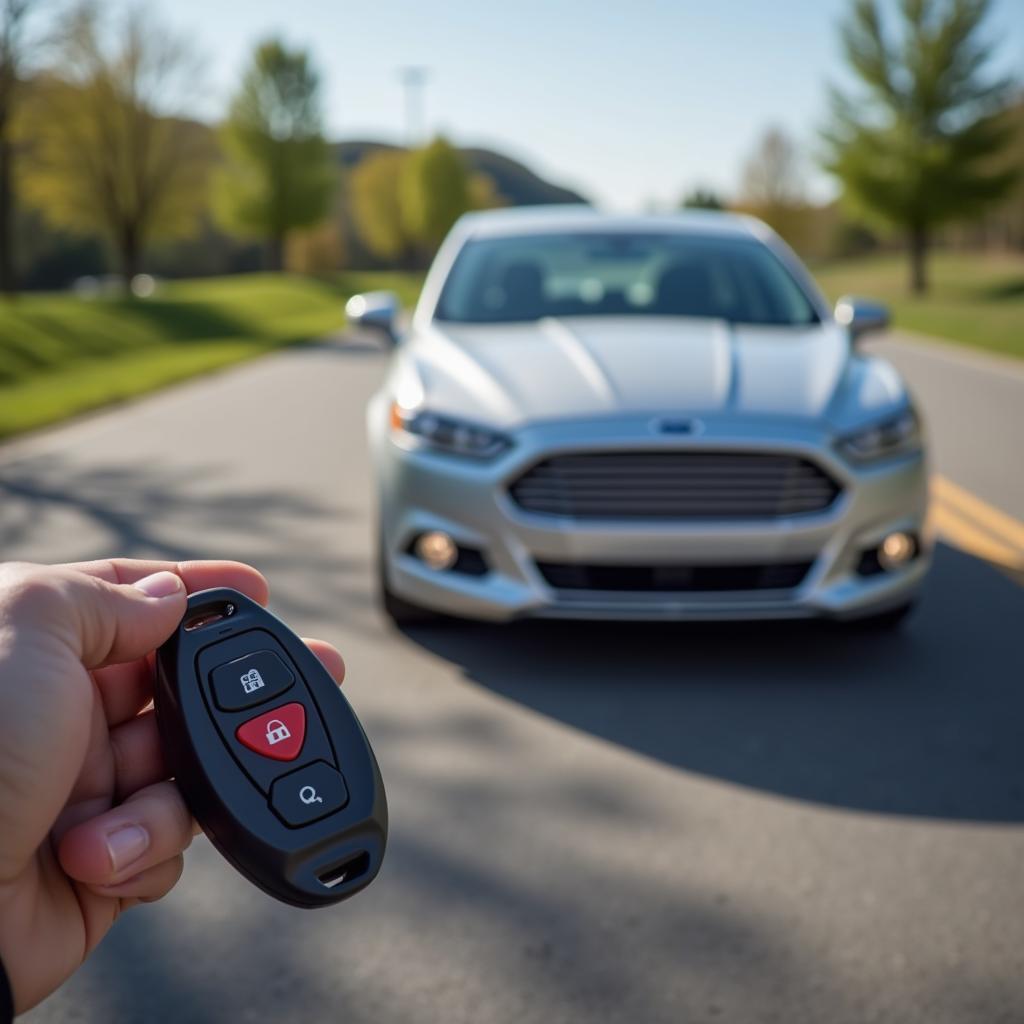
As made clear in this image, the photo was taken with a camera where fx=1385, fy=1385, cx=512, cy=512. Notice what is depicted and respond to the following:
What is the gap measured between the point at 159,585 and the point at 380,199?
311 ft

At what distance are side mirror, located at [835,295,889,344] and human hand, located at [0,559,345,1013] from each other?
4974mm

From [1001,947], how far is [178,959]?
1.61 m

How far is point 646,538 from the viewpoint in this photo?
14.5 ft

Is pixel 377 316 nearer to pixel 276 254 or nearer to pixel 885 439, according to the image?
pixel 885 439

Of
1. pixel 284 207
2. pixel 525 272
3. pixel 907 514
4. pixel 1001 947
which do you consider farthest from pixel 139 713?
pixel 284 207

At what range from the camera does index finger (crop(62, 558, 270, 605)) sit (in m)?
1.29

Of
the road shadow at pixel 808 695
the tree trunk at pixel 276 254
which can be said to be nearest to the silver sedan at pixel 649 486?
the road shadow at pixel 808 695

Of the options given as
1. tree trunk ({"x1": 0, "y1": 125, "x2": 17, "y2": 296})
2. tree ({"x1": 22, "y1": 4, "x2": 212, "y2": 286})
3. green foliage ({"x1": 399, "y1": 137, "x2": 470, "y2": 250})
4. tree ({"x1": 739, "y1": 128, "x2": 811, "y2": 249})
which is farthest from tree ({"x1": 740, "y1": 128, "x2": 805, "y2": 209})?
tree trunk ({"x1": 0, "y1": 125, "x2": 17, "y2": 296})

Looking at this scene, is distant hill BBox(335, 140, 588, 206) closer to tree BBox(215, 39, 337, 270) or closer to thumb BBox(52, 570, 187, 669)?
tree BBox(215, 39, 337, 270)

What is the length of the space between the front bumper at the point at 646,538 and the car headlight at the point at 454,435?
0.04 m

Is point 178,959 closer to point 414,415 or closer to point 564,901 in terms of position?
point 564,901

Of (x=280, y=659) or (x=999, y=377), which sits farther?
(x=999, y=377)

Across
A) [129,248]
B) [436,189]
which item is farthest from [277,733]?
[436,189]

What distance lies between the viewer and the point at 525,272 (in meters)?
6.18
